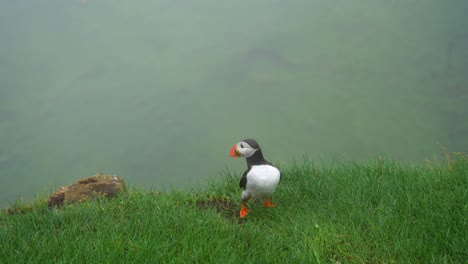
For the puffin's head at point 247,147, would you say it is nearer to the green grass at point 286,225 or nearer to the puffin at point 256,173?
the puffin at point 256,173

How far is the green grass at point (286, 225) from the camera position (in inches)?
116

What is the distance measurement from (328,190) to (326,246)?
0.91 meters

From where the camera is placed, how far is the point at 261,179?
3.52m

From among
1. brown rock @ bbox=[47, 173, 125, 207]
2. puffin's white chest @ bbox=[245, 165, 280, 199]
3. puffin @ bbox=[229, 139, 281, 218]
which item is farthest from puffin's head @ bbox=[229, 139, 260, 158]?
brown rock @ bbox=[47, 173, 125, 207]

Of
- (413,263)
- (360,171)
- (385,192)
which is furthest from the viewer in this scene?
(360,171)

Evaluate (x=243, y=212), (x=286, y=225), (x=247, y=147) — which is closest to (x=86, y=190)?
(x=243, y=212)

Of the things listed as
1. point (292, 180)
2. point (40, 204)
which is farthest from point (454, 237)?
point (40, 204)

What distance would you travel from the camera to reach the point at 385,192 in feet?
12.2

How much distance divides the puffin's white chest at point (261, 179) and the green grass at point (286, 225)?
9.0 inches

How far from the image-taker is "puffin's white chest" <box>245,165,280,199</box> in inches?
139

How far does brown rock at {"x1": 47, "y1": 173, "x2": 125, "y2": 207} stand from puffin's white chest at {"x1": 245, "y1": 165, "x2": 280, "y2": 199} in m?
1.34

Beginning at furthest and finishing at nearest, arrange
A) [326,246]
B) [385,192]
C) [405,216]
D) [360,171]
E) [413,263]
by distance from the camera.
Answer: [360,171] → [385,192] → [405,216] → [326,246] → [413,263]

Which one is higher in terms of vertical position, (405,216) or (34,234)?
(34,234)

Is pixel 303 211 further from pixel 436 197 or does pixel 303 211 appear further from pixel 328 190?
pixel 436 197
